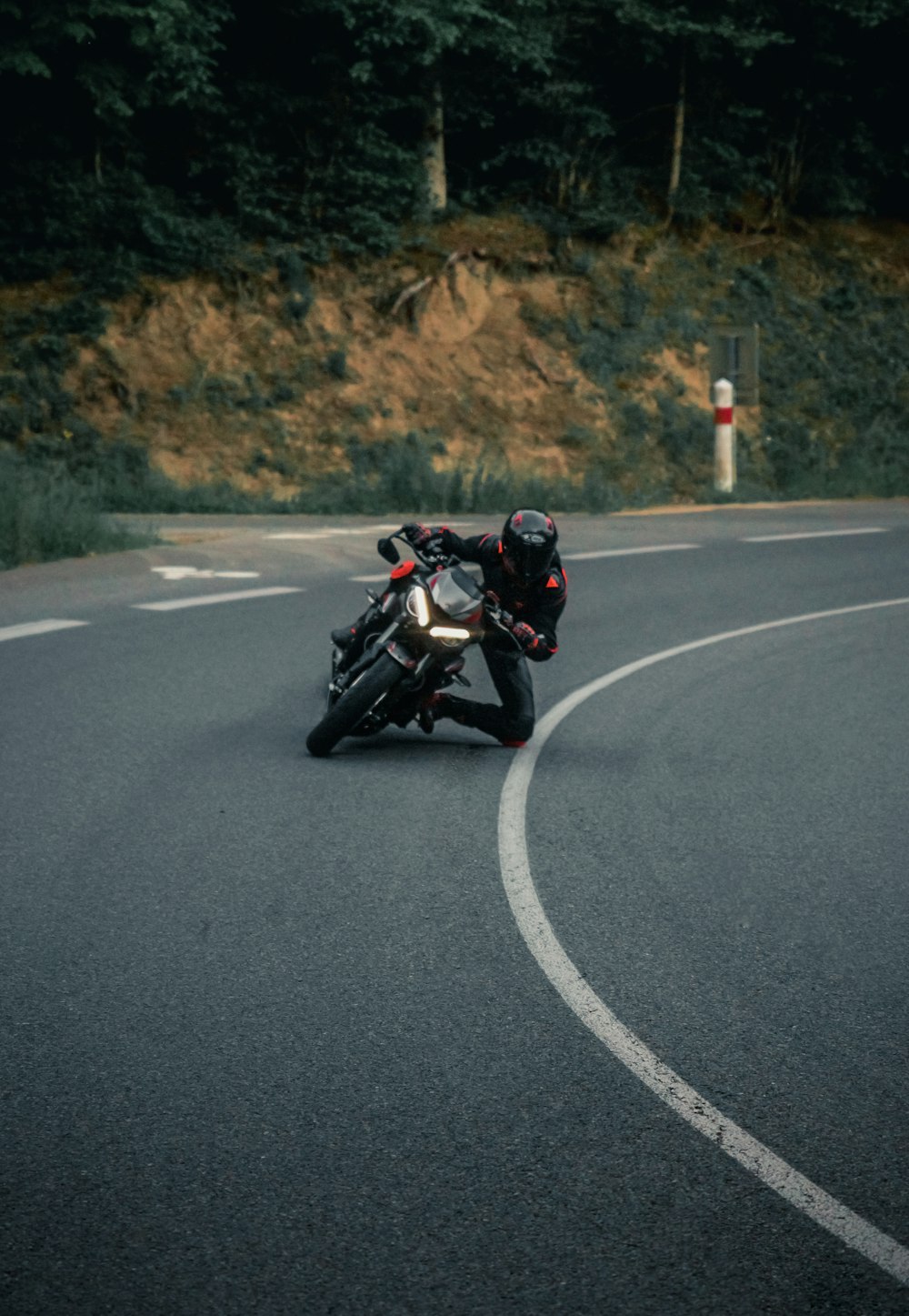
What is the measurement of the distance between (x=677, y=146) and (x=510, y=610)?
1208 inches

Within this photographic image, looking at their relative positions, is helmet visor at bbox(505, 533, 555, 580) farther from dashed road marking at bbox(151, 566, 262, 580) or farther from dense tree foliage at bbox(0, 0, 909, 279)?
dense tree foliage at bbox(0, 0, 909, 279)

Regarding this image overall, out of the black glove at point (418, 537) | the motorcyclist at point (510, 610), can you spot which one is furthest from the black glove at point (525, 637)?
the black glove at point (418, 537)

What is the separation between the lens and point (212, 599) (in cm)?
1772

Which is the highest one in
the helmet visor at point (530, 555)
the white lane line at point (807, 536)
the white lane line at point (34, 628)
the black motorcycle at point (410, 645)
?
the helmet visor at point (530, 555)

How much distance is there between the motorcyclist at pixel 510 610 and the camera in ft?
34.6

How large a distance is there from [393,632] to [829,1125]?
555 centimetres

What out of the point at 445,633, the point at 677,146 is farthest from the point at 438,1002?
the point at 677,146

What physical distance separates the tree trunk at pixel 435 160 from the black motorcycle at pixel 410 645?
89.5 feet

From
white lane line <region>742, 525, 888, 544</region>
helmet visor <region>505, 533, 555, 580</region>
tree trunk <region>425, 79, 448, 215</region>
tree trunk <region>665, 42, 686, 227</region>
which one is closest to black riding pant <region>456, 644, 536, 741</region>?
helmet visor <region>505, 533, 555, 580</region>

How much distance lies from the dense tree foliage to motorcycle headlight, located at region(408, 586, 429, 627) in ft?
76.6

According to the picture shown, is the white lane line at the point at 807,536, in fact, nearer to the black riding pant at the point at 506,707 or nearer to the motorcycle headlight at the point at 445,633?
the black riding pant at the point at 506,707

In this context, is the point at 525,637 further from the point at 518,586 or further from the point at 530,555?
the point at 518,586

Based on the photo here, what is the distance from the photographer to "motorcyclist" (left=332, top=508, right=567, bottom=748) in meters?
10.5

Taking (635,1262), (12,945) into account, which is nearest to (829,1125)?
(635,1262)
